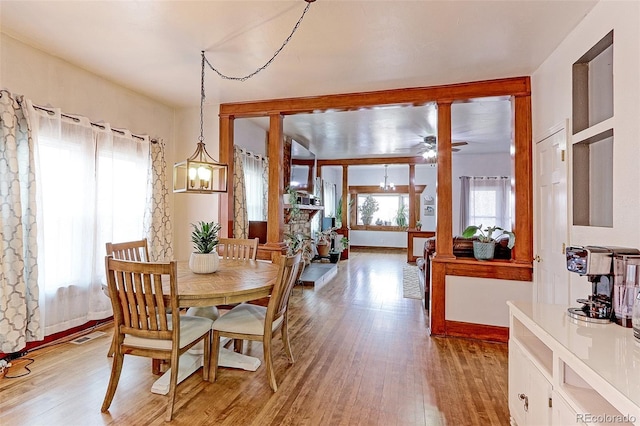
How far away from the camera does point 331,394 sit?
7.39 feet

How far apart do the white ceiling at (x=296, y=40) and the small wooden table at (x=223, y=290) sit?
1.88 m

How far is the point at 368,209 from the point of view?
36.1 feet

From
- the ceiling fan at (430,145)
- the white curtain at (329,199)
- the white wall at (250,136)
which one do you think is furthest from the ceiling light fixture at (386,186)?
the white wall at (250,136)

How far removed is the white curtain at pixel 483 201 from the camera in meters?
7.66

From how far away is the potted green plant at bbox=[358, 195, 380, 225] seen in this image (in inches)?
433

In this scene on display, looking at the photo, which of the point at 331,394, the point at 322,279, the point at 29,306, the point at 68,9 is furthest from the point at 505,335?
the point at 68,9

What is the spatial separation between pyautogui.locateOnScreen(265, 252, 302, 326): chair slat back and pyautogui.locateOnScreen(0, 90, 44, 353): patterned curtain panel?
2079 mm

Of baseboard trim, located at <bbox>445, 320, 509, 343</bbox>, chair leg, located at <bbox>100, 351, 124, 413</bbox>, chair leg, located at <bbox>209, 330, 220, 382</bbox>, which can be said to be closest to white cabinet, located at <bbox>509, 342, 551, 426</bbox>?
baseboard trim, located at <bbox>445, 320, 509, 343</bbox>

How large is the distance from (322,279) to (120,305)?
13.1 feet

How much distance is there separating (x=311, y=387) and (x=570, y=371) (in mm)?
1611

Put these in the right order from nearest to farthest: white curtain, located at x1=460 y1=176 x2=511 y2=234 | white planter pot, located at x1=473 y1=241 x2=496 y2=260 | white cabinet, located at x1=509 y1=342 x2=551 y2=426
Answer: white cabinet, located at x1=509 y1=342 x2=551 y2=426
white planter pot, located at x1=473 y1=241 x2=496 y2=260
white curtain, located at x1=460 y1=176 x2=511 y2=234

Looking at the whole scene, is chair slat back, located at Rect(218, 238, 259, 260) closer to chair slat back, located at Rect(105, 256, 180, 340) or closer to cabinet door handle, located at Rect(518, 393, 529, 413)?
chair slat back, located at Rect(105, 256, 180, 340)

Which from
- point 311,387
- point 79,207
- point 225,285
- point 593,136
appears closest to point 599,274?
point 593,136

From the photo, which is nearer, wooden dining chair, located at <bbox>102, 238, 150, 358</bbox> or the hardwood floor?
the hardwood floor
